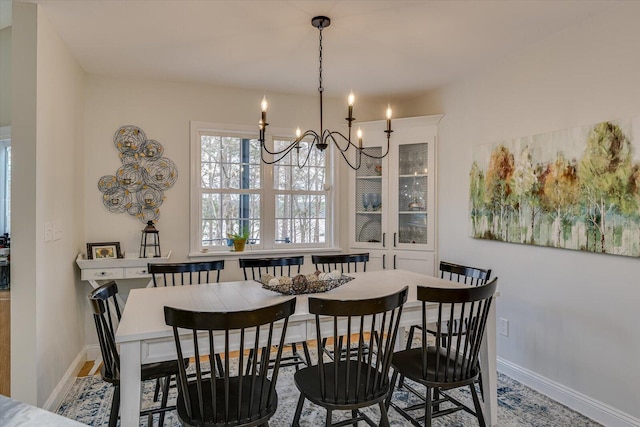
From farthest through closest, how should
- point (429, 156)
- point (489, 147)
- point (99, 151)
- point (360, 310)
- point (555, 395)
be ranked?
point (429, 156) < point (99, 151) < point (489, 147) < point (555, 395) < point (360, 310)

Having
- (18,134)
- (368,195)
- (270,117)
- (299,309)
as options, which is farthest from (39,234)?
(368,195)

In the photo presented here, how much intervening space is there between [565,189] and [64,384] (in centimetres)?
369

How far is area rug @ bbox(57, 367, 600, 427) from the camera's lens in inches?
92.6

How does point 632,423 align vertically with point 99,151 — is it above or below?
below

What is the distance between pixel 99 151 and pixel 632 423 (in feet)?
14.1

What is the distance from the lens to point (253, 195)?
13.2 feet

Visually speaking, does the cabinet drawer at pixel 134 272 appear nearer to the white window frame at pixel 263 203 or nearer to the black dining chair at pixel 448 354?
the white window frame at pixel 263 203

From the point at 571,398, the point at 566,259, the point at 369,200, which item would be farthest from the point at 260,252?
the point at 571,398

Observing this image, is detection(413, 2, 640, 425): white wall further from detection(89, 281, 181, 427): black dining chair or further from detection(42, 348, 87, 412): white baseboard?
detection(42, 348, 87, 412): white baseboard

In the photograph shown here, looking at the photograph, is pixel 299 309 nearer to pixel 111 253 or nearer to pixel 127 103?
pixel 111 253

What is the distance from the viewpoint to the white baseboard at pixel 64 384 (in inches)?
96.5

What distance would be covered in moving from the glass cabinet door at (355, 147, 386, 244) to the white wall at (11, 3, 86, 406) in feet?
8.81

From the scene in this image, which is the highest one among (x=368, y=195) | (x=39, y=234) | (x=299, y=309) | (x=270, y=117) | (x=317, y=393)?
(x=270, y=117)

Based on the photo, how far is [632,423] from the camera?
2.19 metres
